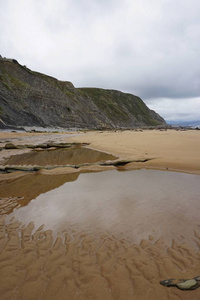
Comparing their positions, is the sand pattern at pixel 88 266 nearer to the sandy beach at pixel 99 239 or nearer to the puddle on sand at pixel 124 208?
the sandy beach at pixel 99 239

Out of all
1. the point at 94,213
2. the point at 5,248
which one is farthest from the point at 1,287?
the point at 94,213

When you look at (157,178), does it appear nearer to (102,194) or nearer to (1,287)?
(102,194)

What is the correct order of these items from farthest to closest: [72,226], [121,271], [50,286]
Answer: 1. [72,226]
2. [121,271]
3. [50,286]

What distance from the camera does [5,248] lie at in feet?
9.41

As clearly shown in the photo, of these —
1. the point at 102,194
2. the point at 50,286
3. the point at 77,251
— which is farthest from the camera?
the point at 102,194

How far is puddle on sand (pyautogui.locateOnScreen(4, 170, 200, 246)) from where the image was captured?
335 cm

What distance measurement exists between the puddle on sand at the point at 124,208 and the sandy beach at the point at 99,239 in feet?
0.07

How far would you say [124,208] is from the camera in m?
4.12

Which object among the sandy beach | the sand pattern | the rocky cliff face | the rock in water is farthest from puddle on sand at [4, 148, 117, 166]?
the rocky cliff face

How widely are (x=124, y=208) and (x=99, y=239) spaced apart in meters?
1.26

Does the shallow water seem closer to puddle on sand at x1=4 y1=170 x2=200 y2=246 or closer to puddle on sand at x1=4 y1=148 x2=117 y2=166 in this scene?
puddle on sand at x1=4 y1=170 x2=200 y2=246

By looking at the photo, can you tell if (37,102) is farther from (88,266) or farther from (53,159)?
(88,266)

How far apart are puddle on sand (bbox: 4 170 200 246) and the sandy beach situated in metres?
0.02

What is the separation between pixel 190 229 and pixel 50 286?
268cm
